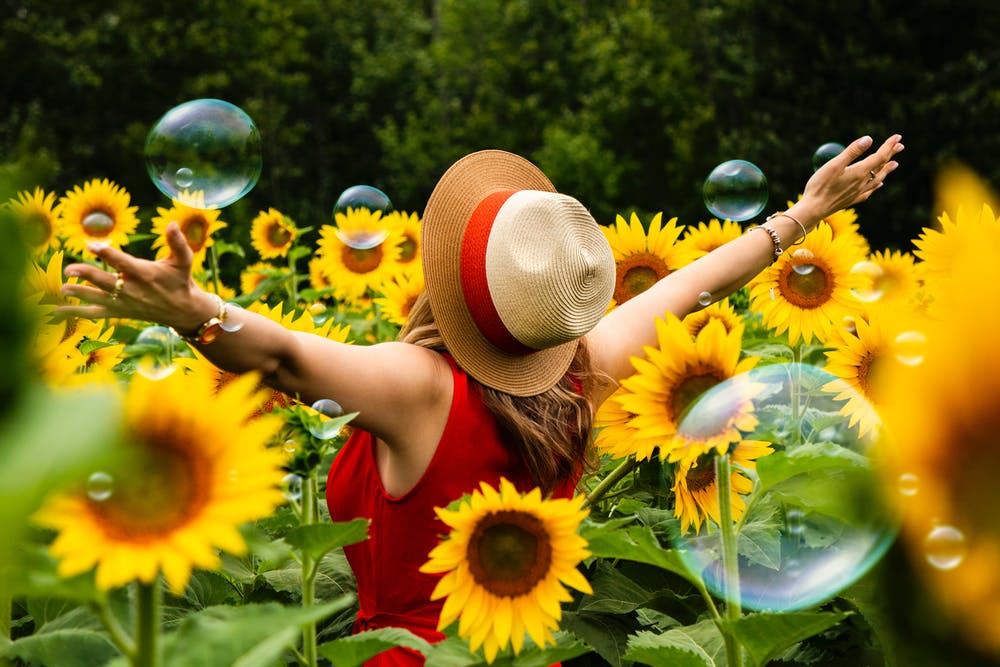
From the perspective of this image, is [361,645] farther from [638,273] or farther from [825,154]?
[825,154]

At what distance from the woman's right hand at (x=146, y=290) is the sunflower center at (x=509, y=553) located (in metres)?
0.58

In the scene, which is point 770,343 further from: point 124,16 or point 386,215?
point 124,16

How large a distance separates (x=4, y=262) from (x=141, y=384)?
2.22 ft

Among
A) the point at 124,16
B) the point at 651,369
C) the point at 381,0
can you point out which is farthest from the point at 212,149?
the point at 381,0

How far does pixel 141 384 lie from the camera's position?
1.05m

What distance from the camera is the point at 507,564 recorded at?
153 cm

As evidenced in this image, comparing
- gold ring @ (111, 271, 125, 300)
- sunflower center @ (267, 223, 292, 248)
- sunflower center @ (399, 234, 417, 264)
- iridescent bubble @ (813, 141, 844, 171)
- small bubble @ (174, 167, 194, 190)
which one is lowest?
sunflower center @ (267, 223, 292, 248)

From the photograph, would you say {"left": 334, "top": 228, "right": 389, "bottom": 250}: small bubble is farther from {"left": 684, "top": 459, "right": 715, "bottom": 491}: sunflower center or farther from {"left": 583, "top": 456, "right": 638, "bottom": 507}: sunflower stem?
{"left": 684, "top": 459, "right": 715, "bottom": 491}: sunflower center

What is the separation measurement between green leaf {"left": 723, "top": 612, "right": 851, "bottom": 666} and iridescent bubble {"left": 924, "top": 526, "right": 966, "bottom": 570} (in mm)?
1152

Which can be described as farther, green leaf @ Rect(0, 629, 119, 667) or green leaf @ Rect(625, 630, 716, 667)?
green leaf @ Rect(625, 630, 716, 667)

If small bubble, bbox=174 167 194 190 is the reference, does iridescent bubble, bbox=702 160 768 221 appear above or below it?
below

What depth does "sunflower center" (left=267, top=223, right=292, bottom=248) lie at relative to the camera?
5023 mm

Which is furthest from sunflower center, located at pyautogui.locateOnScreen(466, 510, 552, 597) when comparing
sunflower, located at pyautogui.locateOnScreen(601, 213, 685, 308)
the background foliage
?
the background foliage

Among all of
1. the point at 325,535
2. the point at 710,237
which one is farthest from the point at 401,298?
the point at 325,535
